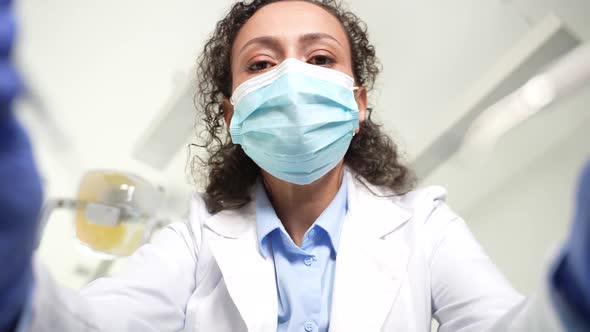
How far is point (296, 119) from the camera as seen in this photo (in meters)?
0.80

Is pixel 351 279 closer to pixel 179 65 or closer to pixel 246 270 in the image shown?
pixel 246 270

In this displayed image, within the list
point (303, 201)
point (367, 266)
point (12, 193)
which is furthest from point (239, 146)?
point (12, 193)

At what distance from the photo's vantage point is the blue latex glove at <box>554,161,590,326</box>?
1.02 ft

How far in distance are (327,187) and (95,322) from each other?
564mm

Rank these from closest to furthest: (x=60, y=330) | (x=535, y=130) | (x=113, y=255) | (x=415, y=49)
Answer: (x=60, y=330)
(x=113, y=255)
(x=535, y=130)
(x=415, y=49)

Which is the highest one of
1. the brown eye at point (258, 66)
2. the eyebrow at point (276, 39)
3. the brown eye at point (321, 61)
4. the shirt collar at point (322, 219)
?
the eyebrow at point (276, 39)

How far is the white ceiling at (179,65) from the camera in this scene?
4.66ft

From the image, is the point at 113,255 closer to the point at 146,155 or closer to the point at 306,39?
the point at 146,155

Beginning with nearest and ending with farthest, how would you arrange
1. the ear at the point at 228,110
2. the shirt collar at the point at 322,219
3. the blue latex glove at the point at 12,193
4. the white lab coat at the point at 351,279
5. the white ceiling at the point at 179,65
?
the blue latex glove at the point at 12,193 < the white lab coat at the point at 351,279 < the shirt collar at the point at 322,219 < the ear at the point at 228,110 < the white ceiling at the point at 179,65

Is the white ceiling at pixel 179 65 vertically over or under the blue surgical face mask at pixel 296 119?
over

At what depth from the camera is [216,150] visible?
4.26 ft

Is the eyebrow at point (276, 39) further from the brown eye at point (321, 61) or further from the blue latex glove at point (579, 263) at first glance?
the blue latex glove at point (579, 263)

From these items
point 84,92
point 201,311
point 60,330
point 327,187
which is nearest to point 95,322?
point 60,330

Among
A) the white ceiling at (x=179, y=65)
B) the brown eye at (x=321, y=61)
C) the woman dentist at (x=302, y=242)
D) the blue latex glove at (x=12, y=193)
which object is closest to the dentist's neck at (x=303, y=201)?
the woman dentist at (x=302, y=242)
